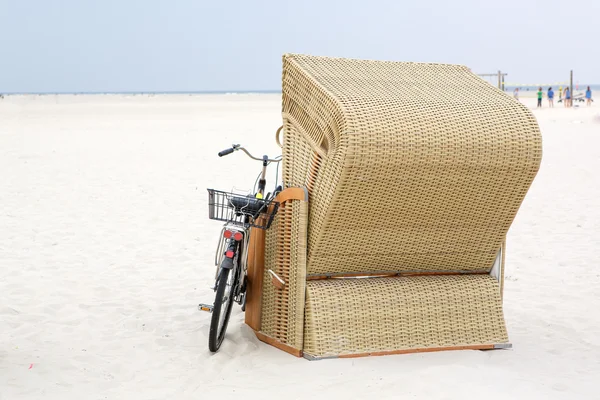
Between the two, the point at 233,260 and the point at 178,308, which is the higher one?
the point at 233,260

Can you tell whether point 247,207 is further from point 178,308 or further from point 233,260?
point 178,308

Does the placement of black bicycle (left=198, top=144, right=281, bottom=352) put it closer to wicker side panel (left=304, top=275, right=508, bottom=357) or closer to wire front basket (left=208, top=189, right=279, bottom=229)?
wire front basket (left=208, top=189, right=279, bottom=229)

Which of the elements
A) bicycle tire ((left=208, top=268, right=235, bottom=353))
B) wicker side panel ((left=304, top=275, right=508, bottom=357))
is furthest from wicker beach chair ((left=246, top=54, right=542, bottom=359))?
bicycle tire ((left=208, top=268, right=235, bottom=353))

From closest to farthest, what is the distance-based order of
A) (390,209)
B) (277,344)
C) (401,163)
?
(401,163), (390,209), (277,344)

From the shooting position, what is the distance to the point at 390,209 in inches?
161

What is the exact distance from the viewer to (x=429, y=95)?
14.0 ft

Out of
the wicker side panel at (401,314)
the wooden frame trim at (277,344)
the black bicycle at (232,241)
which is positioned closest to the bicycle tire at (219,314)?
the black bicycle at (232,241)

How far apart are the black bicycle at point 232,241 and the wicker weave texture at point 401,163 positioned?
0.26 metres

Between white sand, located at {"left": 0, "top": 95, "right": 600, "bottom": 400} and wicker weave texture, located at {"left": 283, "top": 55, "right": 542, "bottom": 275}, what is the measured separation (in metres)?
0.62

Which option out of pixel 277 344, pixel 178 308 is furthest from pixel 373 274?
pixel 178 308

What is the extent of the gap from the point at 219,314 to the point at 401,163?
1.30 meters

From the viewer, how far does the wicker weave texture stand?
3885mm

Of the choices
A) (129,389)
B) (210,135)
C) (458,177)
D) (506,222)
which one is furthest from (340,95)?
(210,135)

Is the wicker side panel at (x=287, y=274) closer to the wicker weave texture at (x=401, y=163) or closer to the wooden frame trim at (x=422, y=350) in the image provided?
the wicker weave texture at (x=401, y=163)
